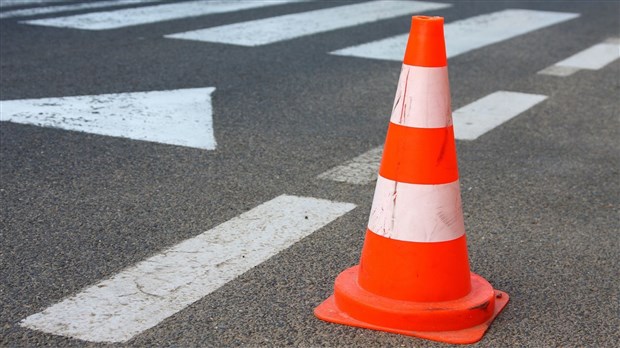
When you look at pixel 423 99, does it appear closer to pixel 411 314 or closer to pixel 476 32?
pixel 411 314

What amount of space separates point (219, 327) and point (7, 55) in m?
4.88

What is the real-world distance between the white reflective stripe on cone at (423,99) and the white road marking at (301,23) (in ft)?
16.8

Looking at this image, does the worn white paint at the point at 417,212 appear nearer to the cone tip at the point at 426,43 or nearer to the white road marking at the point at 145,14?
the cone tip at the point at 426,43

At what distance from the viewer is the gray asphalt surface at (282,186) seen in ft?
9.73

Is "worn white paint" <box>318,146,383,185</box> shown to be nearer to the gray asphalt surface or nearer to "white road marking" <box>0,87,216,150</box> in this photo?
the gray asphalt surface

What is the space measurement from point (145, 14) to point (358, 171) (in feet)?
17.9

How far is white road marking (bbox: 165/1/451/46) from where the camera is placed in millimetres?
8336

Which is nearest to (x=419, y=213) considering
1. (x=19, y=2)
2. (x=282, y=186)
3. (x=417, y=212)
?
(x=417, y=212)

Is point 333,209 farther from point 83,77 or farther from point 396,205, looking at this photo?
point 83,77

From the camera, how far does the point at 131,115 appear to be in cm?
548

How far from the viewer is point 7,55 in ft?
23.6

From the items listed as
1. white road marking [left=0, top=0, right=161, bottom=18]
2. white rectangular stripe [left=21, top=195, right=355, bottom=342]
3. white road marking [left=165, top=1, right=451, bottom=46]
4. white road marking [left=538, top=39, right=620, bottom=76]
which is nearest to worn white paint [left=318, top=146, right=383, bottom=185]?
white rectangular stripe [left=21, top=195, right=355, bottom=342]

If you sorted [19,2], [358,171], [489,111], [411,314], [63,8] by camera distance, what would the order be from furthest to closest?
[19,2], [63,8], [489,111], [358,171], [411,314]

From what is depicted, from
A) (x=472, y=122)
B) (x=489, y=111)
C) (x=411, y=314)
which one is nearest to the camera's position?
(x=411, y=314)
